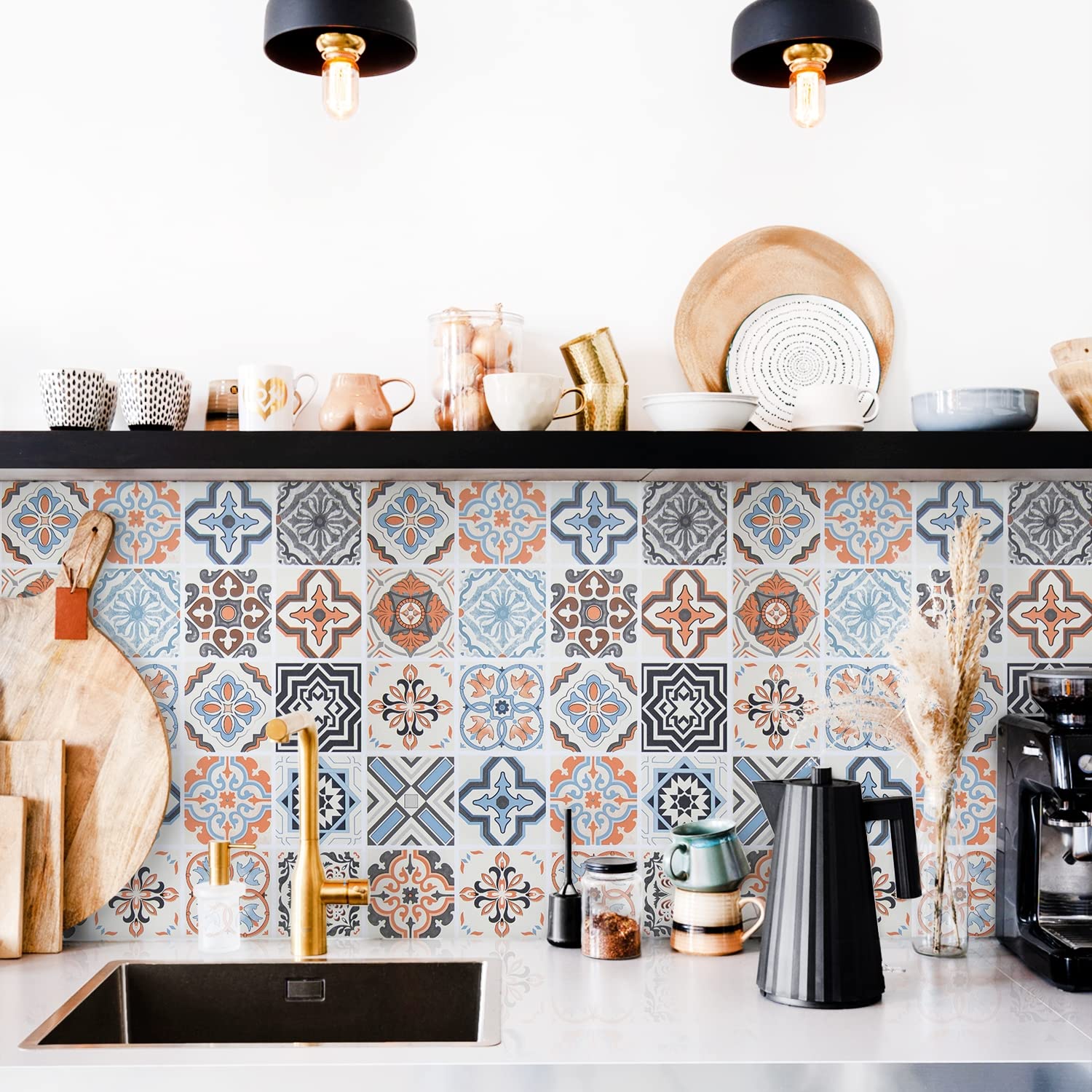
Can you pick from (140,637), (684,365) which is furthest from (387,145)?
(140,637)

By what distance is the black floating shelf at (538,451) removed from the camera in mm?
1600

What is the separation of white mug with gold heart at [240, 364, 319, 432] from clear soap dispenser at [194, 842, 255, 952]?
633 mm

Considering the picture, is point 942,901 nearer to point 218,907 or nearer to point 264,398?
point 218,907

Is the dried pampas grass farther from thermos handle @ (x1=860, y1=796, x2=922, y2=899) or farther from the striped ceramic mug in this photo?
the striped ceramic mug

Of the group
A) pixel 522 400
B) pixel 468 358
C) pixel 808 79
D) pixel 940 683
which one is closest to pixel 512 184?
pixel 468 358

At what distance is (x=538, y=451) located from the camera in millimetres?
1606

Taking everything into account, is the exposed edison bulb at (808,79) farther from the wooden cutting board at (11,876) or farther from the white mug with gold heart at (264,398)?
the wooden cutting board at (11,876)

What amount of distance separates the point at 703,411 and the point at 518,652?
502 millimetres

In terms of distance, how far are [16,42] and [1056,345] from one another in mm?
1695

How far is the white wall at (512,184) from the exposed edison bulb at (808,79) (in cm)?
41

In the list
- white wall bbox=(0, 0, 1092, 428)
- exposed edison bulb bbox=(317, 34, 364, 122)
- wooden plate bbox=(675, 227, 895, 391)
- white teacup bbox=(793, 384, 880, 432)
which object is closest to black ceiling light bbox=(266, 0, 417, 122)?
exposed edison bulb bbox=(317, 34, 364, 122)

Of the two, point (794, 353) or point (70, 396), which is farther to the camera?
point (794, 353)

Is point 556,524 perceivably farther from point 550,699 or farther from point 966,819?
point 966,819

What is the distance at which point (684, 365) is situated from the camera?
185 cm
